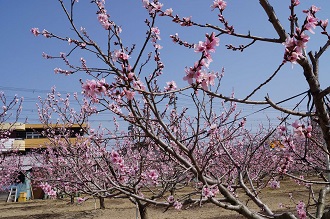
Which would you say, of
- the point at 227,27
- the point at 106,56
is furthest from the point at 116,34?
the point at 227,27

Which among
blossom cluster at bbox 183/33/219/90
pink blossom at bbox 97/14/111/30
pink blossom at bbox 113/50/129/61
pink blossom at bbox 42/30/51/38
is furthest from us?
pink blossom at bbox 42/30/51/38

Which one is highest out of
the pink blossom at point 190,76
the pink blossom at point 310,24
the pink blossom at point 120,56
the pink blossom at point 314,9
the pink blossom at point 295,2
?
the pink blossom at point 295,2

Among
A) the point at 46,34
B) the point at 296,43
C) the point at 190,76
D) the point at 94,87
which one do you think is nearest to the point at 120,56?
the point at 94,87

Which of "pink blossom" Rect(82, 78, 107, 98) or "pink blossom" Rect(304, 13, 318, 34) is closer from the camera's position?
A: "pink blossom" Rect(304, 13, 318, 34)

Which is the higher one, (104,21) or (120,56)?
(104,21)

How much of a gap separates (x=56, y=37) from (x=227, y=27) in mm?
1979

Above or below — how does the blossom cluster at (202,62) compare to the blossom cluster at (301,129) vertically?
above

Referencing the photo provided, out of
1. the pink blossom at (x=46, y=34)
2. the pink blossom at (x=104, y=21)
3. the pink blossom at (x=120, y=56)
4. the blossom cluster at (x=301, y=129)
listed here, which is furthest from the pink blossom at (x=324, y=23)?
the pink blossom at (x=46, y=34)

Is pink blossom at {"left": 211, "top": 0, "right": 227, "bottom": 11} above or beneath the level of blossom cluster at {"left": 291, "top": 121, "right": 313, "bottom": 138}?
above

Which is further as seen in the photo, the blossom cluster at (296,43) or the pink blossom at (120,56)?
the pink blossom at (120,56)

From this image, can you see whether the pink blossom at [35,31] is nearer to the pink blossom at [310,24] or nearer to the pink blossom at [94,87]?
the pink blossom at [94,87]

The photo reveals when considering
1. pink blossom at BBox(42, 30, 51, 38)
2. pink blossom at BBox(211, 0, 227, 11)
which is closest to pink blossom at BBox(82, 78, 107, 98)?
pink blossom at BBox(211, 0, 227, 11)

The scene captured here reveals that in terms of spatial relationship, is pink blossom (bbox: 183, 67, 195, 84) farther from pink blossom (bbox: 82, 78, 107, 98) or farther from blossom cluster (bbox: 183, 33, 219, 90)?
pink blossom (bbox: 82, 78, 107, 98)

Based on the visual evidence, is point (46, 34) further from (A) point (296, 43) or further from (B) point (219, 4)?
(A) point (296, 43)
